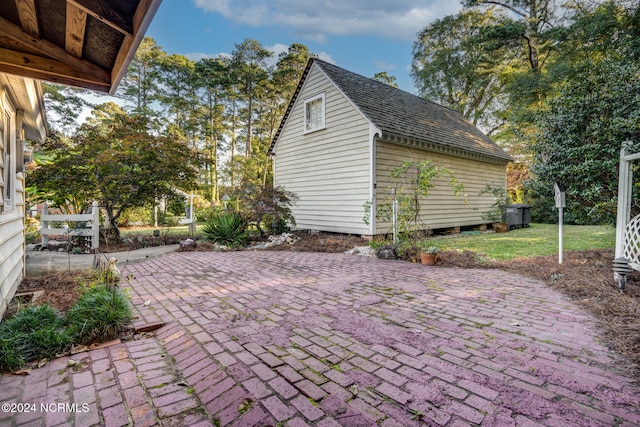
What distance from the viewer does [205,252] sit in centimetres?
752

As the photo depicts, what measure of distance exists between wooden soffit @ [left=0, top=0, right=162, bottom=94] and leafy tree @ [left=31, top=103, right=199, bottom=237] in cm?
546

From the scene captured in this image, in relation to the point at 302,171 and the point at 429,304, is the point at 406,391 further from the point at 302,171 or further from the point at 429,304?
the point at 302,171

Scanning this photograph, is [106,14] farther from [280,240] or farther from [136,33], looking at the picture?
[280,240]

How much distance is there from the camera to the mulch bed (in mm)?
2598

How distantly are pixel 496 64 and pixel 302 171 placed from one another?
1582cm

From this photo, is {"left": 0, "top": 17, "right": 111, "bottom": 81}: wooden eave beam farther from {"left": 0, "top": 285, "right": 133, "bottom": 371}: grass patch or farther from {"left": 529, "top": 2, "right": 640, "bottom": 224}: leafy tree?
{"left": 529, "top": 2, "right": 640, "bottom": 224}: leafy tree

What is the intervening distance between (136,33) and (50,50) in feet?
4.06

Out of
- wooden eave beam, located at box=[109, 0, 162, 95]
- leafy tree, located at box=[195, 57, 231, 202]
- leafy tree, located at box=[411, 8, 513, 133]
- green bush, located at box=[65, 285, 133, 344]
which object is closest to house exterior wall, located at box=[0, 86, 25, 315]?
green bush, located at box=[65, 285, 133, 344]

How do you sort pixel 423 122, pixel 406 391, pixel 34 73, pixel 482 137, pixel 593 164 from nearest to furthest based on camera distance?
pixel 406 391, pixel 34 73, pixel 593 164, pixel 423 122, pixel 482 137

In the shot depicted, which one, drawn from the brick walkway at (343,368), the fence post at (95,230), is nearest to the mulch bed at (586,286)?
the brick walkway at (343,368)

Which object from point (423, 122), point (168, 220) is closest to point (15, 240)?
point (423, 122)

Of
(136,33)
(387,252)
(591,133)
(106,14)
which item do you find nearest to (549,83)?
(591,133)

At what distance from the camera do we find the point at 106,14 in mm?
1885

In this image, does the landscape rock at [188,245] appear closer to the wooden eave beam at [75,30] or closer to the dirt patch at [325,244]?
the dirt patch at [325,244]
